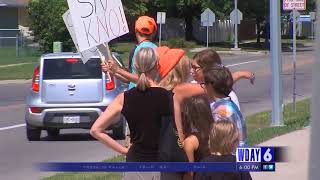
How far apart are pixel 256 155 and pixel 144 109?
1.04 metres

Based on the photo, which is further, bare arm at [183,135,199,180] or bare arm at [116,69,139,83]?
bare arm at [116,69,139,83]

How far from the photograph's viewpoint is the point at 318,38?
2.90m

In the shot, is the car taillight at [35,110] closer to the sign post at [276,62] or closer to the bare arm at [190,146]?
the sign post at [276,62]

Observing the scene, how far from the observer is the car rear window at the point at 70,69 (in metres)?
14.3

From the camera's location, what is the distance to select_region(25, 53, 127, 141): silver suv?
14.1 metres

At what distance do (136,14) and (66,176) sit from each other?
157 feet

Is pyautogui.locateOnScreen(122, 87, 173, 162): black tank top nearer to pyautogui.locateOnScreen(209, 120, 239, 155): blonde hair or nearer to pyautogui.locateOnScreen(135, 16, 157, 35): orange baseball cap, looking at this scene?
pyautogui.locateOnScreen(209, 120, 239, 155): blonde hair

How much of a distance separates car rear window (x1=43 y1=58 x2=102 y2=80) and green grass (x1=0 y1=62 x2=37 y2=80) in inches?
793

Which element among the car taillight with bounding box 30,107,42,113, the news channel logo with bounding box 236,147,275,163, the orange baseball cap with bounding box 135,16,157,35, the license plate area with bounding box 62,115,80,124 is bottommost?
the license plate area with bounding box 62,115,80,124

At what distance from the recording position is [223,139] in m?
4.45

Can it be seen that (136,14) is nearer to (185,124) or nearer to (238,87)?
(238,87)

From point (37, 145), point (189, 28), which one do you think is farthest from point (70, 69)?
point (189, 28)

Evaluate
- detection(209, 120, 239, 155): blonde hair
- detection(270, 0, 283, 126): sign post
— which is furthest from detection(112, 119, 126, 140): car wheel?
detection(209, 120, 239, 155): blonde hair

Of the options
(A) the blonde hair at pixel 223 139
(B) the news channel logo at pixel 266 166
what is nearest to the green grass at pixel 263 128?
(A) the blonde hair at pixel 223 139
